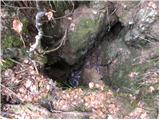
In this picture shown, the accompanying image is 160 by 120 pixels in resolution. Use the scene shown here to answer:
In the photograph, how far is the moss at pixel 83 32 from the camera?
3.31 metres

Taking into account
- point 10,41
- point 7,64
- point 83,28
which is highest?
point 83,28

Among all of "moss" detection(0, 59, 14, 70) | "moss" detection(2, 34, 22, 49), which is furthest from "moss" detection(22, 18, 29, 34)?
"moss" detection(0, 59, 14, 70)

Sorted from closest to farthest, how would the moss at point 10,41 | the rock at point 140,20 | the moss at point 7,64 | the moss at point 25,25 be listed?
the moss at point 7,64, the moss at point 10,41, the moss at point 25,25, the rock at point 140,20

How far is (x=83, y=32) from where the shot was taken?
→ 3.33 m

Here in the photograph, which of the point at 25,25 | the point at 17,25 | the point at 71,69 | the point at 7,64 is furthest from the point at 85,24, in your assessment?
the point at 7,64

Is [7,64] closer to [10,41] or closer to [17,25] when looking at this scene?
[10,41]

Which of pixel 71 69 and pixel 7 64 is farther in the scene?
pixel 71 69

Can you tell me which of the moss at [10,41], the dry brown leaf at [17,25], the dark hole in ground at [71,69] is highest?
the dry brown leaf at [17,25]

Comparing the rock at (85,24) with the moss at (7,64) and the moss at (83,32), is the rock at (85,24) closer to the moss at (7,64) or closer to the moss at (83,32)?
the moss at (83,32)

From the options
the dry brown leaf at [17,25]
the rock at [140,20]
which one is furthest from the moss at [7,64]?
the rock at [140,20]

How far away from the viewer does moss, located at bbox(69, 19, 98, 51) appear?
331 cm

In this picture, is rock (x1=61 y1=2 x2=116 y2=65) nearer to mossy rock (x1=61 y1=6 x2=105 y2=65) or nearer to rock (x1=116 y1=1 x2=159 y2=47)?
mossy rock (x1=61 y1=6 x2=105 y2=65)

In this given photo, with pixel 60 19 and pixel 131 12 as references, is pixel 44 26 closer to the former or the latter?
pixel 60 19

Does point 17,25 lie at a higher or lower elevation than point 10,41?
higher
